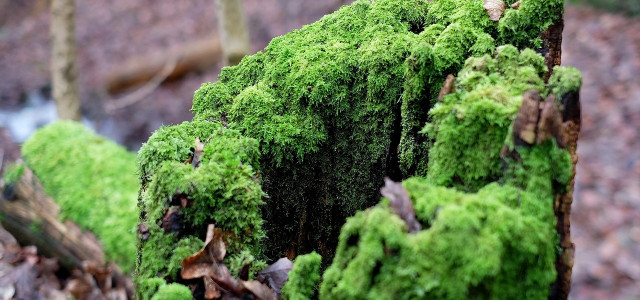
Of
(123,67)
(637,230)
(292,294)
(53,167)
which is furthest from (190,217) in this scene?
(123,67)

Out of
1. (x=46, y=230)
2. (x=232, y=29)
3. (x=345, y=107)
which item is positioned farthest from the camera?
(x=232, y=29)

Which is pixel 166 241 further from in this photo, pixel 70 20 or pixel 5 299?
pixel 70 20

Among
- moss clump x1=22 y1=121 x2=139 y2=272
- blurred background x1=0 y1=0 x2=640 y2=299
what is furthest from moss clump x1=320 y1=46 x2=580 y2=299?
blurred background x1=0 y1=0 x2=640 y2=299

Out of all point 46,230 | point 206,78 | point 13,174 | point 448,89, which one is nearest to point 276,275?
point 448,89

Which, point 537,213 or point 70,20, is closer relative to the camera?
point 537,213

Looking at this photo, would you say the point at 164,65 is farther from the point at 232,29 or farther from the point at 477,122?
the point at 477,122

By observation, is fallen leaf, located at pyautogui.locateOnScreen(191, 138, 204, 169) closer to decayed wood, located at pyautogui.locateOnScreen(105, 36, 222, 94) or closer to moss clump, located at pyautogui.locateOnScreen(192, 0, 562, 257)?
moss clump, located at pyautogui.locateOnScreen(192, 0, 562, 257)

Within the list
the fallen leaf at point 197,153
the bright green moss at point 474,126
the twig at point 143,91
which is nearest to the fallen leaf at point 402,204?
the bright green moss at point 474,126

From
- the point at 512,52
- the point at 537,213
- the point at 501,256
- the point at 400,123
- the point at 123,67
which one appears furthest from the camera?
the point at 123,67
